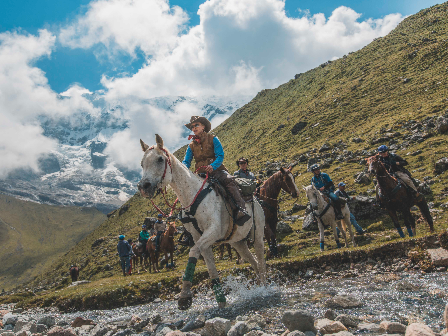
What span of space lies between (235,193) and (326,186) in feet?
30.8

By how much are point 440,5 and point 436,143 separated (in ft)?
260

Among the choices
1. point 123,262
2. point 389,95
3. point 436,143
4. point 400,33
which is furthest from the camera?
point 400,33

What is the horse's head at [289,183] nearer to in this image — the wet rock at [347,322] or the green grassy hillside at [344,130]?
the green grassy hillside at [344,130]

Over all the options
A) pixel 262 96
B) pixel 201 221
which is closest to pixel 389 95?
pixel 201 221

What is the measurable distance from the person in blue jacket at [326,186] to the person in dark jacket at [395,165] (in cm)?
285

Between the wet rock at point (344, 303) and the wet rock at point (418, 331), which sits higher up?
the wet rock at point (418, 331)

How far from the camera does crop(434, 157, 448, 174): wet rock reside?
2133 centimetres

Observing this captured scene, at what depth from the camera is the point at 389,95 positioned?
53469mm

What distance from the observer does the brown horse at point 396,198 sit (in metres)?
12.5

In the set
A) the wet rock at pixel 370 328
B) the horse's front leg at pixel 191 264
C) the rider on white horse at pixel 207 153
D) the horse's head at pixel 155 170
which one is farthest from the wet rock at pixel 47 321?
the wet rock at pixel 370 328

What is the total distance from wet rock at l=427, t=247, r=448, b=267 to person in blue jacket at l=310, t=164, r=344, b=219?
7.09 meters

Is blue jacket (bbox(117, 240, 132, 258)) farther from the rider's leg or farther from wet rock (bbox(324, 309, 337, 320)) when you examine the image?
wet rock (bbox(324, 309, 337, 320))

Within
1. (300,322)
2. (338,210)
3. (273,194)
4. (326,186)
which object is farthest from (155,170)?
(338,210)

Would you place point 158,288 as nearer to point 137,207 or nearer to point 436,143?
point 436,143
